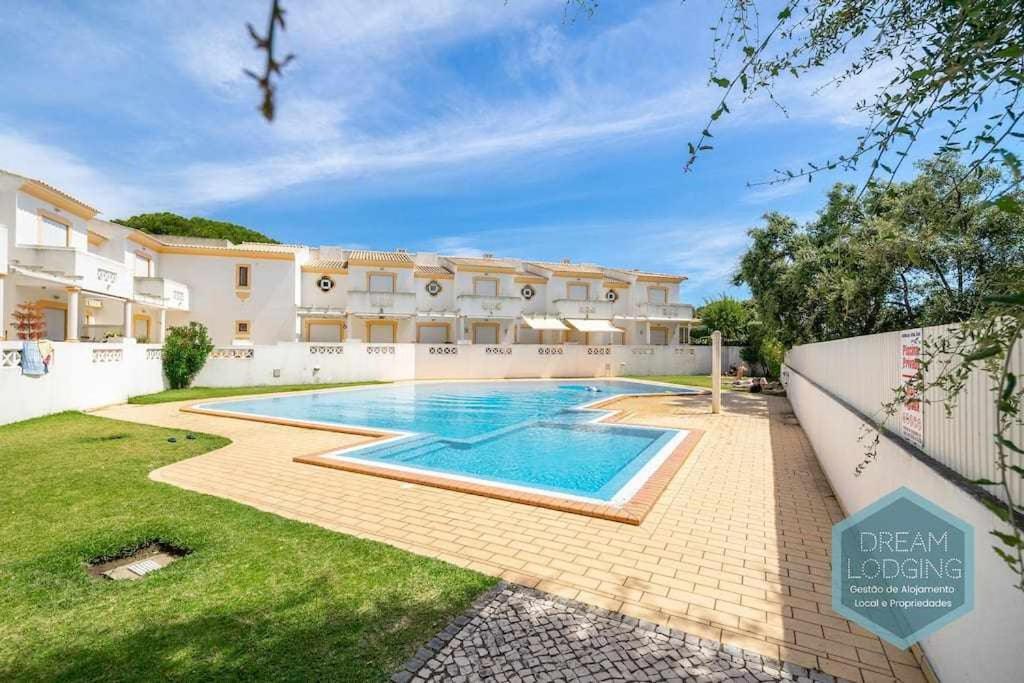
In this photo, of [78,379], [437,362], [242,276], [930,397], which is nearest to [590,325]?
[437,362]

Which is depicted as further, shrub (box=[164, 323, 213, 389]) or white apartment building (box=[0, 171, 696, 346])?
shrub (box=[164, 323, 213, 389])

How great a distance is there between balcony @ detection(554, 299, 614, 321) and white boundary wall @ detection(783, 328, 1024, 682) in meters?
32.6

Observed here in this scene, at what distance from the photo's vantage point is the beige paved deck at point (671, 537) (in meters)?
4.18

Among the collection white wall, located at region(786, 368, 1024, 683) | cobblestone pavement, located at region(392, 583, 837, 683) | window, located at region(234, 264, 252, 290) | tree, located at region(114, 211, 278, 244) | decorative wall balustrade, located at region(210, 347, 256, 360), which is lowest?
cobblestone pavement, located at region(392, 583, 837, 683)

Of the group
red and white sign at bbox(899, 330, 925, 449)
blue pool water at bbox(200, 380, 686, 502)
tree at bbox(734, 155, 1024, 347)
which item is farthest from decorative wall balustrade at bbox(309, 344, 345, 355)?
red and white sign at bbox(899, 330, 925, 449)

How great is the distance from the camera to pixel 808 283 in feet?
61.0

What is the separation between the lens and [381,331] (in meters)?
37.9

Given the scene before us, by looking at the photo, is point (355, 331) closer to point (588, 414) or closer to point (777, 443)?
point (588, 414)

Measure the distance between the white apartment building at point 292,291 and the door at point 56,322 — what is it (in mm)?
67

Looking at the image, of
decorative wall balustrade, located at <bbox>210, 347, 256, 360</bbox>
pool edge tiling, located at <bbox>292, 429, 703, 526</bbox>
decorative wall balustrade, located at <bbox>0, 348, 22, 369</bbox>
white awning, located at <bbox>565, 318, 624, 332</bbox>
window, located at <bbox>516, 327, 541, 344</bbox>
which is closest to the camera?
pool edge tiling, located at <bbox>292, 429, 703, 526</bbox>

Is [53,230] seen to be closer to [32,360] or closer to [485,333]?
[32,360]

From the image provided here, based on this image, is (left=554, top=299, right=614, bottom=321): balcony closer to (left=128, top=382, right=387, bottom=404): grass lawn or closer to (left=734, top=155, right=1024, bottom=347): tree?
(left=734, top=155, right=1024, bottom=347): tree

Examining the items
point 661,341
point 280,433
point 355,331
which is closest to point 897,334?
point 280,433

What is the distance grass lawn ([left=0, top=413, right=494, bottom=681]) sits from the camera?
352 cm
